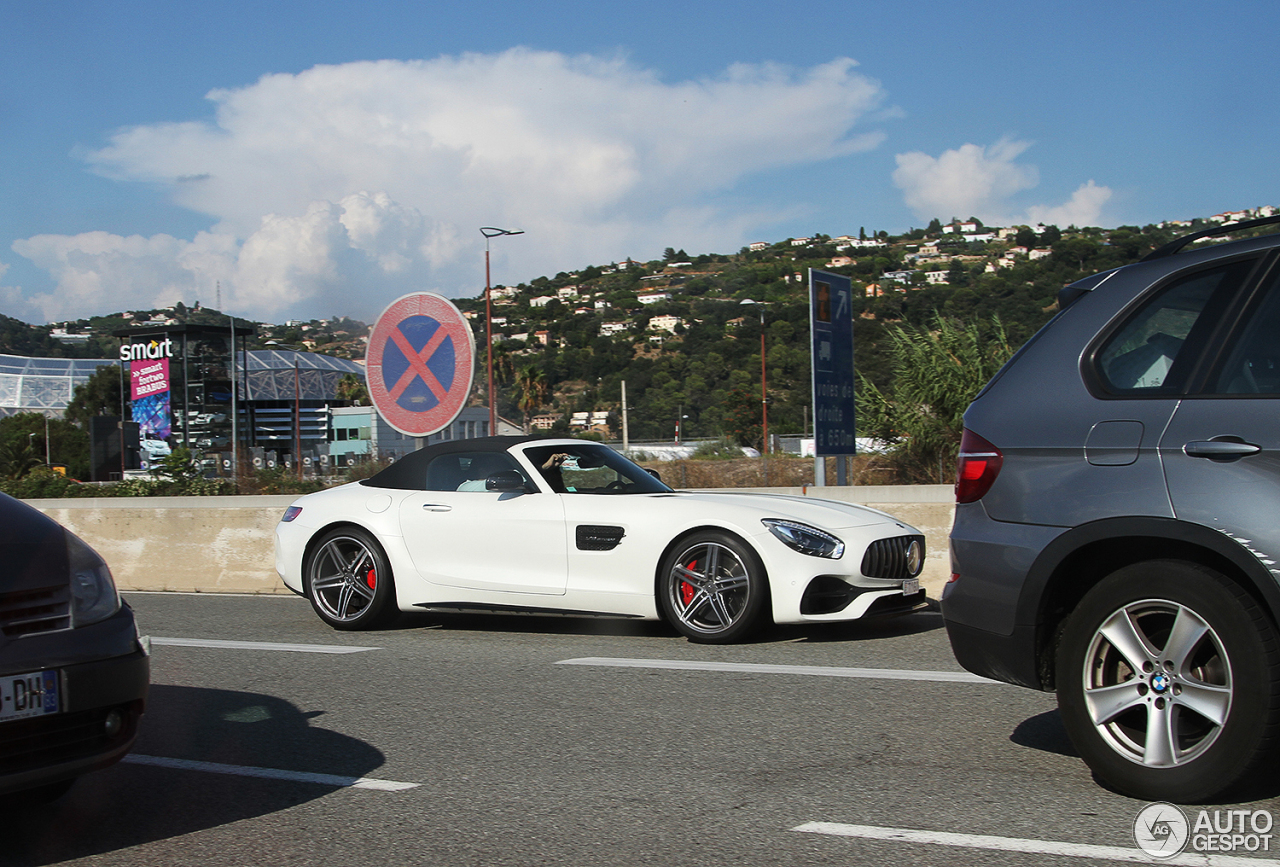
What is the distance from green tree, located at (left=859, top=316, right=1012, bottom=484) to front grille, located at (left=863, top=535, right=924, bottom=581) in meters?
12.2

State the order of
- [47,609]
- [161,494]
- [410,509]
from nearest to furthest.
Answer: [47,609] < [410,509] < [161,494]

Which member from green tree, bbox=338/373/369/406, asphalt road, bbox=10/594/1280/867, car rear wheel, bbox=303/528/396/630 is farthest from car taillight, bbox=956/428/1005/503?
green tree, bbox=338/373/369/406

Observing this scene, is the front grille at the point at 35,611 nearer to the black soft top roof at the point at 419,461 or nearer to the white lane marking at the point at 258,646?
the white lane marking at the point at 258,646

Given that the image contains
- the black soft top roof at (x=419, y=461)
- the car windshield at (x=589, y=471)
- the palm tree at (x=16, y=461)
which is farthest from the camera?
the palm tree at (x=16, y=461)

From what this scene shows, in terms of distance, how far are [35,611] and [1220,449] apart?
3.75 meters

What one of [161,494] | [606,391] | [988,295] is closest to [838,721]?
[161,494]

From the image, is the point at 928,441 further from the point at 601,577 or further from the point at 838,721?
the point at 838,721

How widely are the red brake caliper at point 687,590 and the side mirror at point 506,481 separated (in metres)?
1.37

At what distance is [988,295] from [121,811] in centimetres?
5202

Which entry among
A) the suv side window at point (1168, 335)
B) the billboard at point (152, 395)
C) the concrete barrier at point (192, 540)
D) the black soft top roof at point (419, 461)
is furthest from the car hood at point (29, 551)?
the billboard at point (152, 395)

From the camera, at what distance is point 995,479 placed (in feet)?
13.6

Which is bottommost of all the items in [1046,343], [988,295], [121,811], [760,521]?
[121,811]

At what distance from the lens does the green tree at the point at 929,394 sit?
19.6 metres

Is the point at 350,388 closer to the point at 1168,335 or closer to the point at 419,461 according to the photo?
the point at 419,461
